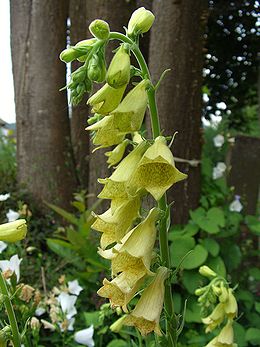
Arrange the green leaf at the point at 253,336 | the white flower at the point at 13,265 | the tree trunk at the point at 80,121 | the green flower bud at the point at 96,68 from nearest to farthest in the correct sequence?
the green flower bud at the point at 96,68 < the white flower at the point at 13,265 < the green leaf at the point at 253,336 < the tree trunk at the point at 80,121

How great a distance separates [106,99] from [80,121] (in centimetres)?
301

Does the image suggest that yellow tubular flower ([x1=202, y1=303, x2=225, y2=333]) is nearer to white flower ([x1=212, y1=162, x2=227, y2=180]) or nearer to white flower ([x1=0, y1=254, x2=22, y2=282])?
white flower ([x1=0, y1=254, x2=22, y2=282])

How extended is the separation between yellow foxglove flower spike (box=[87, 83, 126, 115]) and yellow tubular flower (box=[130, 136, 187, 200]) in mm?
96

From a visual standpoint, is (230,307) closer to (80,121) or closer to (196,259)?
(196,259)

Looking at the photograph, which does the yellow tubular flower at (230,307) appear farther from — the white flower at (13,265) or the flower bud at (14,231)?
the flower bud at (14,231)

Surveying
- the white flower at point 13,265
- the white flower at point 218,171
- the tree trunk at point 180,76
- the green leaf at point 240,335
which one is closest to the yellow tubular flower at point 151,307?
the white flower at point 13,265

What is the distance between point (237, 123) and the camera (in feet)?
19.6

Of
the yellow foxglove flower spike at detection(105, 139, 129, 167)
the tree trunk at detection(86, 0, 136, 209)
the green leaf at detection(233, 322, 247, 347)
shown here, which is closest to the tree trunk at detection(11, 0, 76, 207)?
the tree trunk at detection(86, 0, 136, 209)

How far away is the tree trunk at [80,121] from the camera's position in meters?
3.83

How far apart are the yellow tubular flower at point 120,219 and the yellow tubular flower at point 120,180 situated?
0.02 meters

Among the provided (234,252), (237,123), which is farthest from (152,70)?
(237,123)

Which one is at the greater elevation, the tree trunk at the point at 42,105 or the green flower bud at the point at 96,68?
the green flower bud at the point at 96,68

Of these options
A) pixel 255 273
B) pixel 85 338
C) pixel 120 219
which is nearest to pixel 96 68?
pixel 120 219

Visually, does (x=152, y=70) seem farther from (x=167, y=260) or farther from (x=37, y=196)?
(x=167, y=260)
